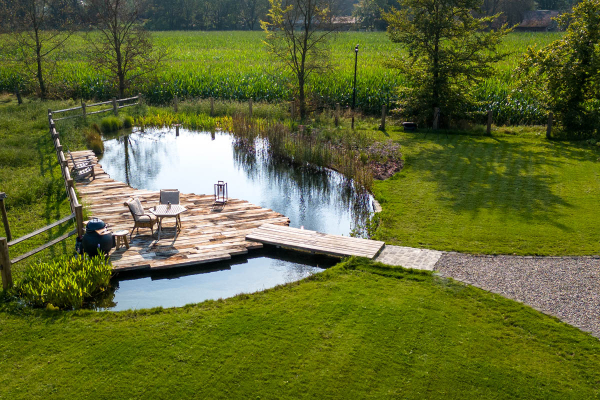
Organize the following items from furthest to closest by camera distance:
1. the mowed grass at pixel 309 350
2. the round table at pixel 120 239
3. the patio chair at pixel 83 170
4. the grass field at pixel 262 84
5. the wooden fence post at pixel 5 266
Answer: the grass field at pixel 262 84 → the patio chair at pixel 83 170 → the round table at pixel 120 239 → the wooden fence post at pixel 5 266 → the mowed grass at pixel 309 350

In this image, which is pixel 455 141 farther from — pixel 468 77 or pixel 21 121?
pixel 21 121

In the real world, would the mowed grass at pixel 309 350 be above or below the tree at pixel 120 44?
below

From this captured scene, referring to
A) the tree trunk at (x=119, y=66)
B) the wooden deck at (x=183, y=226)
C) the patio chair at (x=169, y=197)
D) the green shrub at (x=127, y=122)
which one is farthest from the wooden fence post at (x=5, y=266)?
the tree trunk at (x=119, y=66)

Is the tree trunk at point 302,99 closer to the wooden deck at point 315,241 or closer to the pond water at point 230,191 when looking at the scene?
the pond water at point 230,191

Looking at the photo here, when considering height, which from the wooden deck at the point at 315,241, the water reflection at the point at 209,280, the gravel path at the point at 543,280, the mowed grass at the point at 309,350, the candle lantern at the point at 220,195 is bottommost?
the water reflection at the point at 209,280

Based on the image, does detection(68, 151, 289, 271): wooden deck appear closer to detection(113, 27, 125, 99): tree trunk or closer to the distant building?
detection(113, 27, 125, 99): tree trunk

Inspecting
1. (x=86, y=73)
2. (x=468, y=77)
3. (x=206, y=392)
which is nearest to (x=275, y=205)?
(x=206, y=392)
